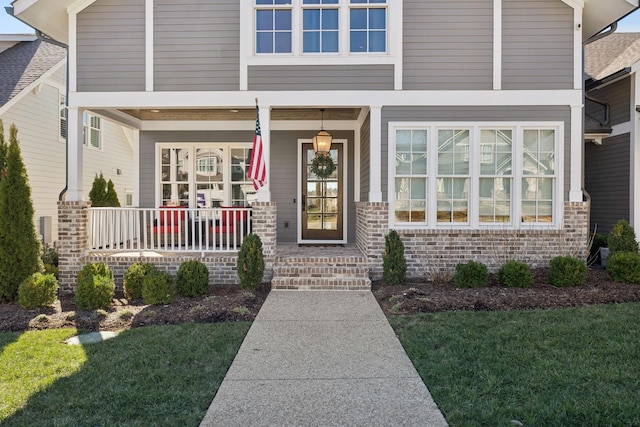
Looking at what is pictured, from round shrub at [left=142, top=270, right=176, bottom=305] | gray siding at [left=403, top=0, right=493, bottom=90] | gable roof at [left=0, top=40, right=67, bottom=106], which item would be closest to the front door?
gray siding at [left=403, top=0, right=493, bottom=90]

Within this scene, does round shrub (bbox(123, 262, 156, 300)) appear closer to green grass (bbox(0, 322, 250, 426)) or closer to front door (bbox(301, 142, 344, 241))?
green grass (bbox(0, 322, 250, 426))

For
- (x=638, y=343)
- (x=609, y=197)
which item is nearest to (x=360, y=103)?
(x=638, y=343)

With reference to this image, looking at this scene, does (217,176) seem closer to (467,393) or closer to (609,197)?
(467,393)

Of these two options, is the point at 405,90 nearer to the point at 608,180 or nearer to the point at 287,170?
the point at 287,170

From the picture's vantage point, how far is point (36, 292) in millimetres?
5926

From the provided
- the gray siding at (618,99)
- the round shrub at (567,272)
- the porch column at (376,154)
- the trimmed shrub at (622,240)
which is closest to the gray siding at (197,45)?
the porch column at (376,154)

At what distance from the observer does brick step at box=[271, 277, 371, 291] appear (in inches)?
271

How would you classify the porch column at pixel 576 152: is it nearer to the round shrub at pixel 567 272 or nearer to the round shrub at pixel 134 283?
the round shrub at pixel 567 272

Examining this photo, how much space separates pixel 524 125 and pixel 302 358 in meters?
5.87

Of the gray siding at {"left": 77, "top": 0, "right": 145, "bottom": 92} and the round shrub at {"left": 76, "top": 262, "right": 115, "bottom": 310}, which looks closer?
the round shrub at {"left": 76, "top": 262, "right": 115, "bottom": 310}

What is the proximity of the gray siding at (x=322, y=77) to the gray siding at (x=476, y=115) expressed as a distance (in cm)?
55

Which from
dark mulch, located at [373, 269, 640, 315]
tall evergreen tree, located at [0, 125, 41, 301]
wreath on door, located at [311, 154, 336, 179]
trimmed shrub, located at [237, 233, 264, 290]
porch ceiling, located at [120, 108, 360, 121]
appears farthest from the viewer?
wreath on door, located at [311, 154, 336, 179]

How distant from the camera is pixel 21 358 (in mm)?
4137

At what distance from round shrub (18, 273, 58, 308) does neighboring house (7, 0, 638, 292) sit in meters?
1.32
